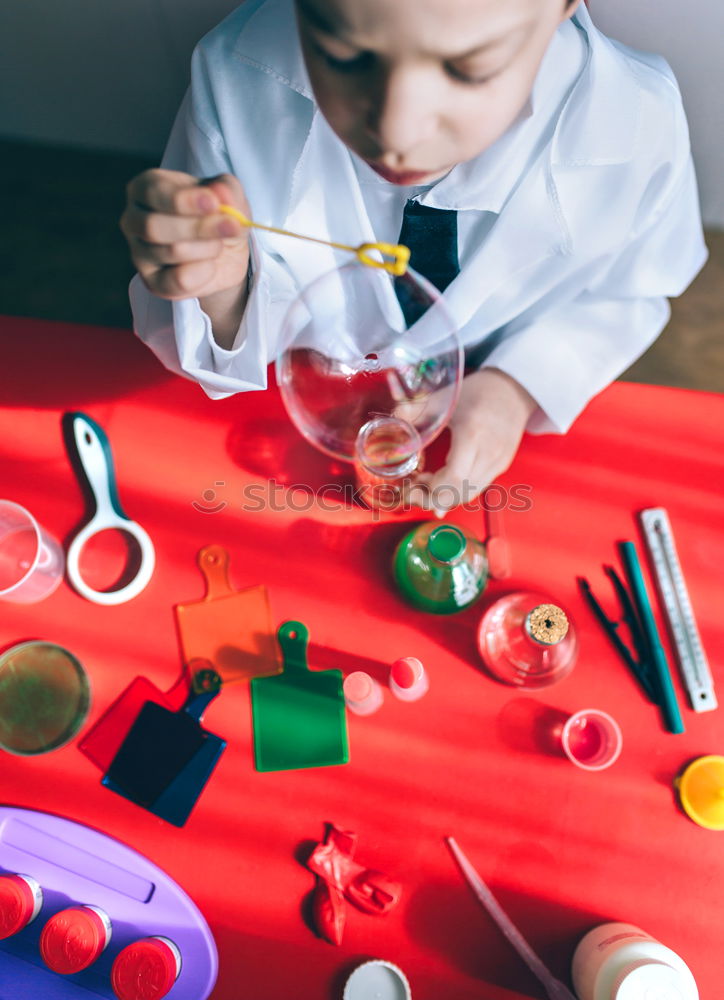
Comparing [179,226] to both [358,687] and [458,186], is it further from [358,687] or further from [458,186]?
[358,687]

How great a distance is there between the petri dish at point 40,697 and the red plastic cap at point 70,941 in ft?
0.54

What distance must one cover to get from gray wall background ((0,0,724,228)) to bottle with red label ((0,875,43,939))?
1.10 m

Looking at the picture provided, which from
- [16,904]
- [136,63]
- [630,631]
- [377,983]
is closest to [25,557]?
[16,904]

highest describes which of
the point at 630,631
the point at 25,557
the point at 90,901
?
the point at 630,631

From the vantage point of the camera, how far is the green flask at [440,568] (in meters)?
0.72

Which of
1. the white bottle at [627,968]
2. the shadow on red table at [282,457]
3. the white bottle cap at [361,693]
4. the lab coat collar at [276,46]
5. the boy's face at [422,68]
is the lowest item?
the white bottle at [627,968]

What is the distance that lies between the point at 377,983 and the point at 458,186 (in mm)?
761

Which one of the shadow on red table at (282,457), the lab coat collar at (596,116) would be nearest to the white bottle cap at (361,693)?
the shadow on red table at (282,457)

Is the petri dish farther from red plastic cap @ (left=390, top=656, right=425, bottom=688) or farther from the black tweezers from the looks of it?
the black tweezers

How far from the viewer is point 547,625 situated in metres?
0.69

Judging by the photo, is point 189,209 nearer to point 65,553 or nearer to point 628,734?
point 65,553

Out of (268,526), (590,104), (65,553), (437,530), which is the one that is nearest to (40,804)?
(65,553)

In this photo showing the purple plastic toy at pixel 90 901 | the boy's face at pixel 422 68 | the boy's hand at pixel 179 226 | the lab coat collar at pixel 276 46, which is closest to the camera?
the boy's face at pixel 422 68

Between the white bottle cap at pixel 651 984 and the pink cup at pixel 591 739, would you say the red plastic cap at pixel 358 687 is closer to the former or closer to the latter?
the pink cup at pixel 591 739
